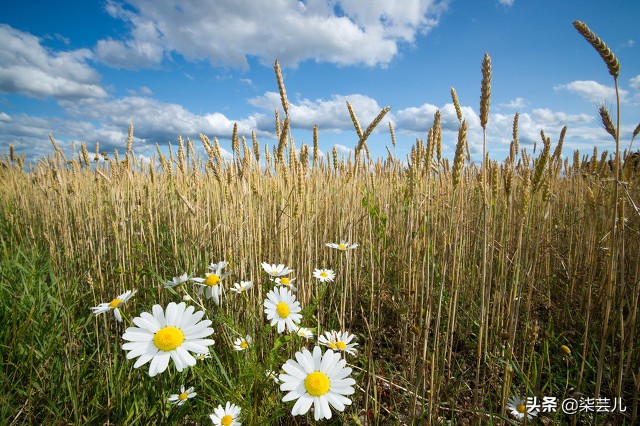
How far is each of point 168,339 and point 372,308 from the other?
1024mm

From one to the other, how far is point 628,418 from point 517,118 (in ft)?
5.41

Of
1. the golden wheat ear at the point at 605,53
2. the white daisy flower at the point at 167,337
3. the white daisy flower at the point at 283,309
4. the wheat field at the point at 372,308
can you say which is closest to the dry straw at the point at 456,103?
the wheat field at the point at 372,308

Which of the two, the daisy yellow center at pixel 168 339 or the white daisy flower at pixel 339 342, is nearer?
the daisy yellow center at pixel 168 339

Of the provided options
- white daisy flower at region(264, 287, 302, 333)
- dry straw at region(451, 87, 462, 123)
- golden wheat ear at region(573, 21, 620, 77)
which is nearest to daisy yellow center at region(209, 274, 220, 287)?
white daisy flower at region(264, 287, 302, 333)

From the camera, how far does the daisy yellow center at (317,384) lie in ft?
2.80

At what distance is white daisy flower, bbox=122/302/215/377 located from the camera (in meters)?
0.79

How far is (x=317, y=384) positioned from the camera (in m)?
0.86

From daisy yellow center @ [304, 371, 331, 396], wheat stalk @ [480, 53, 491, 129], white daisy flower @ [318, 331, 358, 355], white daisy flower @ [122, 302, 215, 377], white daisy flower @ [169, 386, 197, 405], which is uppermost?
wheat stalk @ [480, 53, 491, 129]

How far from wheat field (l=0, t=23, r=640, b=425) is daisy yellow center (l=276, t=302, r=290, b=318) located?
0.31 feet

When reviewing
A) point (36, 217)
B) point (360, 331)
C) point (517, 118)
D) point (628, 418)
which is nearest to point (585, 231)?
point (517, 118)

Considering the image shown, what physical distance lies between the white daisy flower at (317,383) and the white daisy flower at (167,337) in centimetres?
25

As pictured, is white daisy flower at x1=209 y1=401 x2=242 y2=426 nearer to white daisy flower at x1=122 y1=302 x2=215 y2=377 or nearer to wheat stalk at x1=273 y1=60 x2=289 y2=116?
white daisy flower at x1=122 y1=302 x2=215 y2=377

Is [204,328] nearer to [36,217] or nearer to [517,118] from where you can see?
[517,118]

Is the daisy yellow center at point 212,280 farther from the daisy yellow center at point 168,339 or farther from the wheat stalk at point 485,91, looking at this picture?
the wheat stalk at point 485,91
